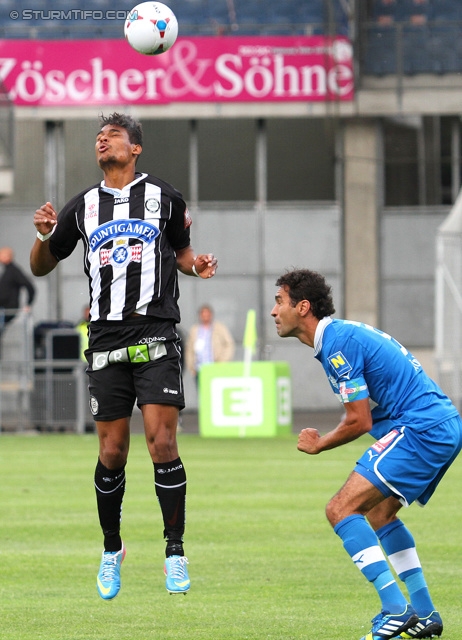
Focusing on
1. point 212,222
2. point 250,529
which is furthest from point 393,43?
point 250,529

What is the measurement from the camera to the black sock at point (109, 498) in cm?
731

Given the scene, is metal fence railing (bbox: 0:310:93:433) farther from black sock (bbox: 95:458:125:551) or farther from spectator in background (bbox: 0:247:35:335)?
black sock (bbox: 95:458:125:551)

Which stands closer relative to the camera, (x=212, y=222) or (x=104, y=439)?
(x=104, y=439)

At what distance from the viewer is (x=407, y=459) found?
6441mm

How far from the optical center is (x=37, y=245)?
7418mm

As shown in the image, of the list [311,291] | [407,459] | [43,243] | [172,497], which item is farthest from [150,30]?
[407,459]

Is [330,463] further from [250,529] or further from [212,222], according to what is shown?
[212,222]

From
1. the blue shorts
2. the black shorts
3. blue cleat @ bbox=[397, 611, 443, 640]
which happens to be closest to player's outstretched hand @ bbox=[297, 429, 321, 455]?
the blue shorts

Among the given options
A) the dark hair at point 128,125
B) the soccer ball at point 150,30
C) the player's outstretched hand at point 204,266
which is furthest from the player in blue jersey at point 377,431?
the soccer ball at point 150,30

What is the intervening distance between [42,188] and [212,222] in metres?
3.76

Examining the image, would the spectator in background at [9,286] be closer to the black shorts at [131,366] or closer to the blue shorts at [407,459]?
the black shorts at [131,366]

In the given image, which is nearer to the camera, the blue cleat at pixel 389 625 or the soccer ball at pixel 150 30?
the blue cleat at pixel 389 625

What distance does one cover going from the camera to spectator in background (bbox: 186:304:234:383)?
22.8 m

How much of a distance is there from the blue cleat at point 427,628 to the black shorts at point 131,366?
166cm
